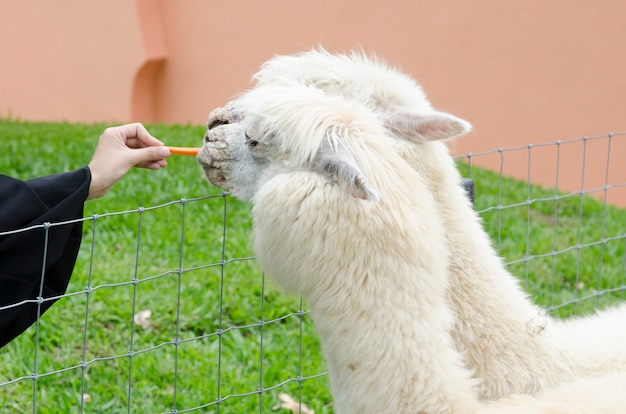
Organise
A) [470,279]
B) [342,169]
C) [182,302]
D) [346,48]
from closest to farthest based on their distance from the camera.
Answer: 1. [342,169]
2. [470,279]
3. [182,302]
4. [346,48]

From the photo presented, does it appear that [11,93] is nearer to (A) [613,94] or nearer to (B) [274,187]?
(A) [613,94]

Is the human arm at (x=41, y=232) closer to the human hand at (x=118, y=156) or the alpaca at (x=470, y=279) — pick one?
the human hand at (x=118, y=156)

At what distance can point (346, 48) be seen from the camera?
26.3ft

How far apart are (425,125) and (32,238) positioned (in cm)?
118

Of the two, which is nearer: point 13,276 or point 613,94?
point 13,276

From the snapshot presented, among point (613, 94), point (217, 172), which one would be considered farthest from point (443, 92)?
point (217, 172)

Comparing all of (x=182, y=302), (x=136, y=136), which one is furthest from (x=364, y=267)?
(x=182, y=302)

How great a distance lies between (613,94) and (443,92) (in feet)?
4.65

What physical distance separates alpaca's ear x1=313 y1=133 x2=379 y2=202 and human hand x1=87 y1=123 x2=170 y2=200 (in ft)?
2.11

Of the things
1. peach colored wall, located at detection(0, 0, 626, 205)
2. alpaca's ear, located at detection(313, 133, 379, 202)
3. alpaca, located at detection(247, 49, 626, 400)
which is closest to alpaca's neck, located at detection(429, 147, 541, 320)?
alpaca, located at detection(247, 49, 626, 400)

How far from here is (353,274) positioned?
89.8 inches

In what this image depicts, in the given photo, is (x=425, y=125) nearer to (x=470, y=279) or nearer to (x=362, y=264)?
(x=470, y=279)

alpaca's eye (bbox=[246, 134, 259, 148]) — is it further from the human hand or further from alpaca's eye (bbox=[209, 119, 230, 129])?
the human hand

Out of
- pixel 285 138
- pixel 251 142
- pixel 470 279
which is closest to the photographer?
pixel 285 138
